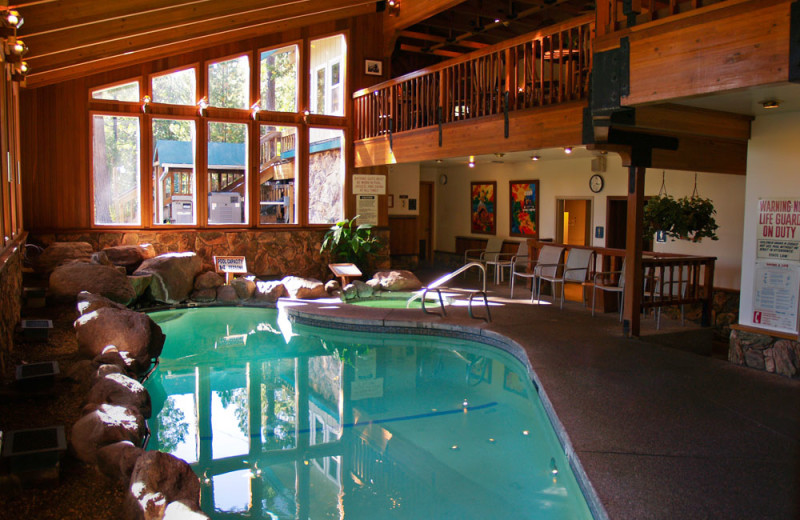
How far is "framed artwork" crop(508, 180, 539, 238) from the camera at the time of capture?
1280 cm

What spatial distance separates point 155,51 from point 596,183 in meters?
7.92

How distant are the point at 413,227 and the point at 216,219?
188 inches

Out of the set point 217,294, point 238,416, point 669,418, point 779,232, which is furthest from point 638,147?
point 217,294

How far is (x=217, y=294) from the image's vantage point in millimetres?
10773

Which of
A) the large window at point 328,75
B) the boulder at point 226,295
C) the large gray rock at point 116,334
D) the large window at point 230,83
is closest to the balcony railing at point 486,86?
the large window at point 328,75

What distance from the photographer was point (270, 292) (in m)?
10.9

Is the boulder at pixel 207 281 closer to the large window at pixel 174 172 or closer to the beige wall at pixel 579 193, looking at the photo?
the large window at pixel 174 172

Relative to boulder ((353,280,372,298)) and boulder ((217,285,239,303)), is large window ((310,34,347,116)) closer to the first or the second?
boulder ((353,280,372,298))

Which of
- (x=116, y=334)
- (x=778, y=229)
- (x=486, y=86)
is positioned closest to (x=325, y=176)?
(x=486, y=86)

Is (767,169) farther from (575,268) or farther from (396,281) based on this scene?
(396,281)

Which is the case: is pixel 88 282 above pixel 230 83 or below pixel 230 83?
below

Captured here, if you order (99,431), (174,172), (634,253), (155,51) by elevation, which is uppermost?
(155,51)

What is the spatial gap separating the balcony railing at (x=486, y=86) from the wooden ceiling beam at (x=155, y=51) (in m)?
1.69

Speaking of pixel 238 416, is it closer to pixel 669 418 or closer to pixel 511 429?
pixel 511 429
